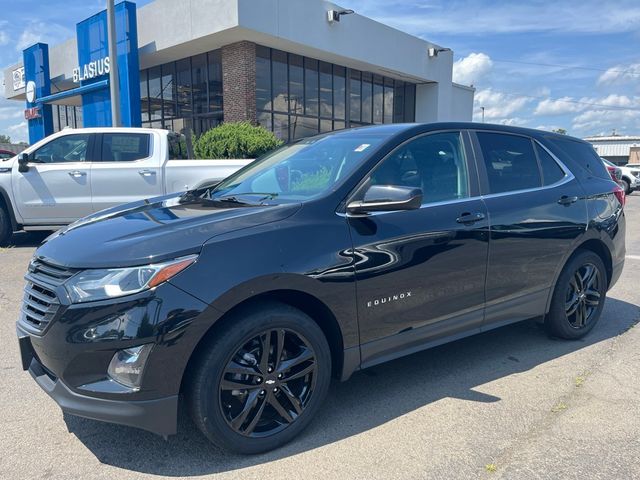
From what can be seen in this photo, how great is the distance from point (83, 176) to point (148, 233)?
6373 millimetres

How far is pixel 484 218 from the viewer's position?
145 inches

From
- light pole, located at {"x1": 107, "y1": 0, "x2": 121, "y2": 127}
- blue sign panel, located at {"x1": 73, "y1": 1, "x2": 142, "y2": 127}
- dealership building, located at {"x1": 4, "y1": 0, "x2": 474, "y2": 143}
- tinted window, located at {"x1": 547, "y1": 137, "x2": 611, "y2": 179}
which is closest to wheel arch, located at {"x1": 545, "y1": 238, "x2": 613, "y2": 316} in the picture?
tinted window, located at {"x1": 547, "y1": 137, "x2": 611, "y2": 179}

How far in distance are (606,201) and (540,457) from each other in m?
2.78

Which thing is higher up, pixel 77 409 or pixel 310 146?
pixel 310 146

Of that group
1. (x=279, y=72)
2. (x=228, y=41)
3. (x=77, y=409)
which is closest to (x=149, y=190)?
(x=77, y=409)

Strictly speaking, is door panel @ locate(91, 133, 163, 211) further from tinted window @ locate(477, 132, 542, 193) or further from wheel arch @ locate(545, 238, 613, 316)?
wheel arch @ locate(545, 238, 613, 316)

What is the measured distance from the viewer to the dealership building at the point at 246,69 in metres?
17.9

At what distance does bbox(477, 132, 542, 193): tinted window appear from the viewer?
3932 millimetres

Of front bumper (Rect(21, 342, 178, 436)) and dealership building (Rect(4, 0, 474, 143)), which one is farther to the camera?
dealership building (Rect(4, 0, 474, 143))

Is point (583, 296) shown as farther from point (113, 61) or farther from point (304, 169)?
point (113, 61)

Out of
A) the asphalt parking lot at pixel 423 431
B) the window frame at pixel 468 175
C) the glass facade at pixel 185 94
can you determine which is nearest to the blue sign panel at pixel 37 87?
the glass facade at pixel 185 94

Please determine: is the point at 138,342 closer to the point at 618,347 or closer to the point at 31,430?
the point at 31,430

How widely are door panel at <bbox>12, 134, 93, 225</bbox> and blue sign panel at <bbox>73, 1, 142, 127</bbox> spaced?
10.7m

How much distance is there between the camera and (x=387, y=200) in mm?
2980
